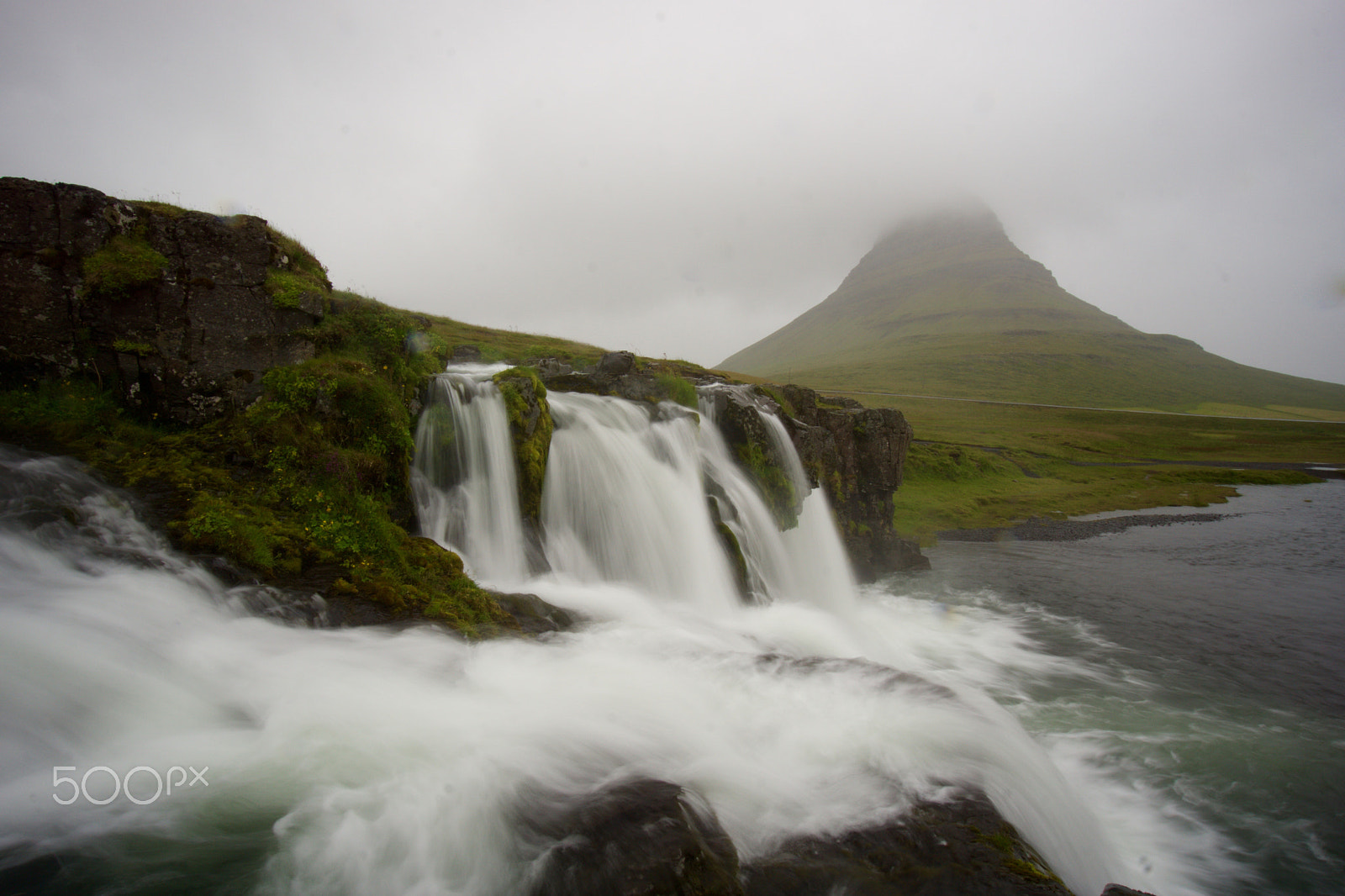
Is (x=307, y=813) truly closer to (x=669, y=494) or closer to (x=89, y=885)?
(x=89, y=885)

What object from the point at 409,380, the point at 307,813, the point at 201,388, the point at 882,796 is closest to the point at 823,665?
the point at 882,796

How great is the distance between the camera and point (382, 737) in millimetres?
5906

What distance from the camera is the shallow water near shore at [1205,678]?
8.95 metres

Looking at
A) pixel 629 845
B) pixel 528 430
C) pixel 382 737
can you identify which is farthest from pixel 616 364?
pixel 629 845

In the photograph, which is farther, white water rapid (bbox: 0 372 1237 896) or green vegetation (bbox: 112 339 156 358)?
green vegetation (bbox: 112 339 156 358)

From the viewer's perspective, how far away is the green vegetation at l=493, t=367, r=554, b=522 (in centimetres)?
1343

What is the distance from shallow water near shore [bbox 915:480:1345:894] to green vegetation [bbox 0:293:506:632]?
1149 centimetres

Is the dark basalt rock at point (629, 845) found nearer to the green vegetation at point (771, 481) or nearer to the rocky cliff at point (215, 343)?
the rocky cliff at point (215, 343)

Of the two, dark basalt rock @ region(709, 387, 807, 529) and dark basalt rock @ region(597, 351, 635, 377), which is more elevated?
dark basalt rock @ region(597, 351, 635, 377)

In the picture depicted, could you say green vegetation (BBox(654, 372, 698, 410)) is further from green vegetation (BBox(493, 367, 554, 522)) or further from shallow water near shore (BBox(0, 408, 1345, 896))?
shallow water near shore (BBox(0, 408, 1345, 896))

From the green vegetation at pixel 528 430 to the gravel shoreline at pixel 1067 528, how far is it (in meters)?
31.5

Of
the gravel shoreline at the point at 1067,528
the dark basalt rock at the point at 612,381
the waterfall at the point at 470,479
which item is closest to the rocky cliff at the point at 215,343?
the waterfall at the point at 470,479

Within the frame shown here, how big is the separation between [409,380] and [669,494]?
7008 millimetres

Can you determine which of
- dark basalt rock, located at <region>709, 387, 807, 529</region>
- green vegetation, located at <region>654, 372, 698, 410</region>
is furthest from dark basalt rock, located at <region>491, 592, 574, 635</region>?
green vegetation, located at <region>654, 372, 698, 410</region>
